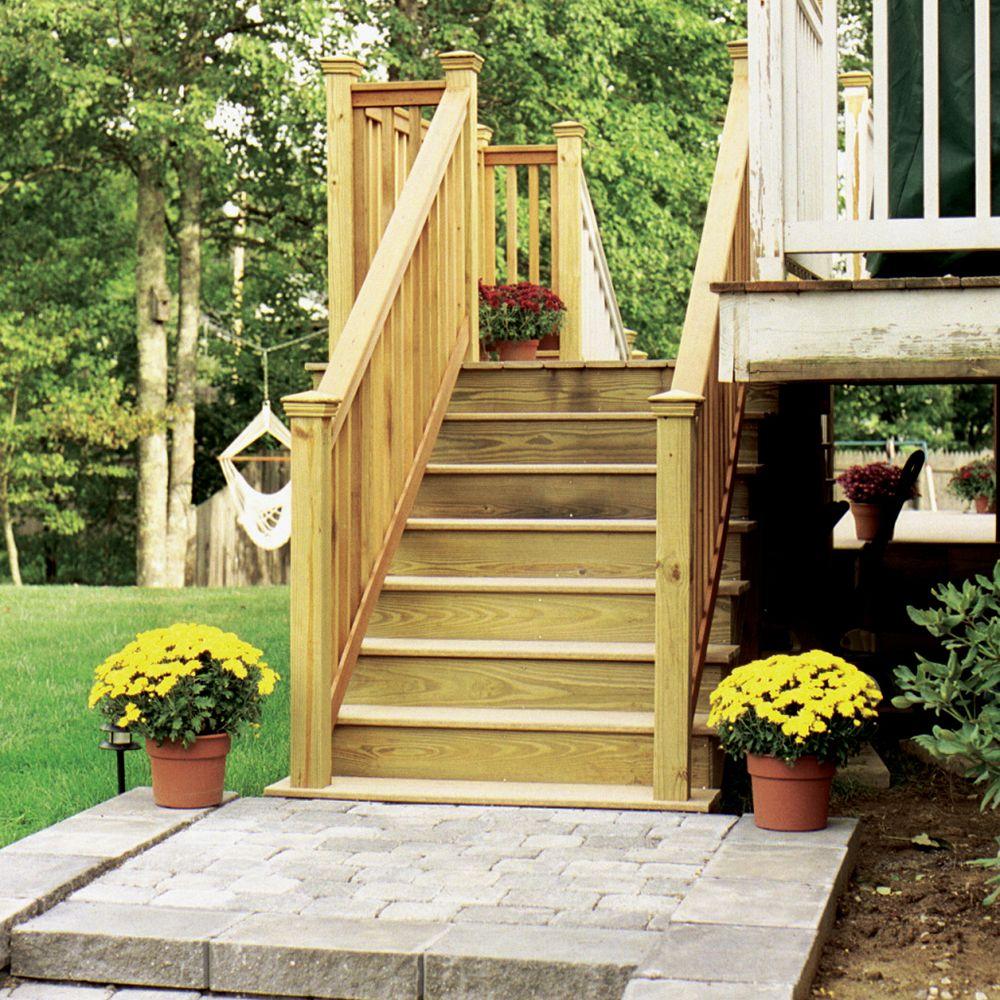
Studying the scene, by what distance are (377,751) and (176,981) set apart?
5.50ft

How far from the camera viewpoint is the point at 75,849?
4.30 m

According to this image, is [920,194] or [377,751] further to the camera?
[377,751]

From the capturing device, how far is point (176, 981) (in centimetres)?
365

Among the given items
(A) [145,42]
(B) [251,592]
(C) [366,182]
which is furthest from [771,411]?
(A) [145,42]

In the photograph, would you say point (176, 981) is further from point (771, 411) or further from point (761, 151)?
point (771, 411)

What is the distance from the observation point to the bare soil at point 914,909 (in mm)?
3596

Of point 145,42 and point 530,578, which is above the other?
point 145,42

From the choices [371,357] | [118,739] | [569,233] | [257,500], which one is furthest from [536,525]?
[257,500]

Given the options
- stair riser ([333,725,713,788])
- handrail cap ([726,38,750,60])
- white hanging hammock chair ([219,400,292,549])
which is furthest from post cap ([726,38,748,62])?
white hanging hammock chair ([219,400,292,549])

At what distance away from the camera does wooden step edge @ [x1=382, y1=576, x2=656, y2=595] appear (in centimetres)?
563

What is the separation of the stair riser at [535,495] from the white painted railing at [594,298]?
3.06 metres

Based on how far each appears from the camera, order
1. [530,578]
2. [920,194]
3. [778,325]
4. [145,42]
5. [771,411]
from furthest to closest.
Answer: [145,42] → [771,411] → [530,578] → [920,194] → [778,325]

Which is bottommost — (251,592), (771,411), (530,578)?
(251,592)

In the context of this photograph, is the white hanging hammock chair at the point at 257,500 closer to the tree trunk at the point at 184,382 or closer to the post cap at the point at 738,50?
the tree trunk at the point at 184,382
